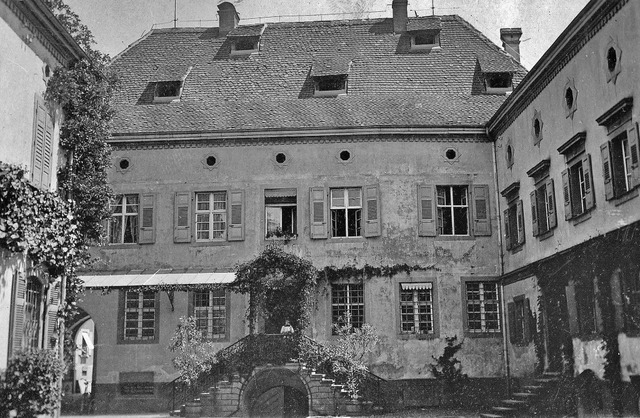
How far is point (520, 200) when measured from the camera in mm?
21547

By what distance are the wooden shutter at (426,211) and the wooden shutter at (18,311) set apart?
1194 cm

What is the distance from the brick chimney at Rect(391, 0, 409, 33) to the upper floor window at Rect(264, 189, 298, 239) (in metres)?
7.51

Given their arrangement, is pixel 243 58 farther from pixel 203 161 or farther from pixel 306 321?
pixel 306 321

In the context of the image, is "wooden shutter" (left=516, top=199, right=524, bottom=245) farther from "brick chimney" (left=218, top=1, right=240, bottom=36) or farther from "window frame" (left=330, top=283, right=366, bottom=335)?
"brick chimney" (left=218, top=1, right=240, bottom=36)

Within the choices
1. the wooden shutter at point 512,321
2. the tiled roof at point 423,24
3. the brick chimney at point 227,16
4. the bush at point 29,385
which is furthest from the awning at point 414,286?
the brick chimney at point 227,16

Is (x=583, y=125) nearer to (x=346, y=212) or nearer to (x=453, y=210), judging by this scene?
(x=453, y=210)

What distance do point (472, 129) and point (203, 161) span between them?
7.98 metres

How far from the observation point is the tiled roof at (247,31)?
88.3 feet

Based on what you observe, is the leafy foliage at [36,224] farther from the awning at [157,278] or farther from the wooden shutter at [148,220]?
the wooden shutter at [148,220]

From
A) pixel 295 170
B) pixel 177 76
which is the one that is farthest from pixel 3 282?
pixel 177 76

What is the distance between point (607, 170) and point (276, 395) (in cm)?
1103

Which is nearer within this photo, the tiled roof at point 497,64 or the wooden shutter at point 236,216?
the wooden shutter at point 236,216

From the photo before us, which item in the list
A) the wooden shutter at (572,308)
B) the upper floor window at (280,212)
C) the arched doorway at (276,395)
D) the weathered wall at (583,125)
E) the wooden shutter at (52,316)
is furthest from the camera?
the upper floor window at (280,212)

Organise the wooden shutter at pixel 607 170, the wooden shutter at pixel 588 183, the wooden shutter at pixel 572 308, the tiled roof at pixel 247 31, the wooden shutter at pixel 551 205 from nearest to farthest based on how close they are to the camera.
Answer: the wooden shutter at pixel 607 170 → the wooden shutter at pixel 588 183 → the wooden shutter at pixel 572 308 → the wooden shutter at pixel 551 205 → the tiled roof at pixel 247 31
